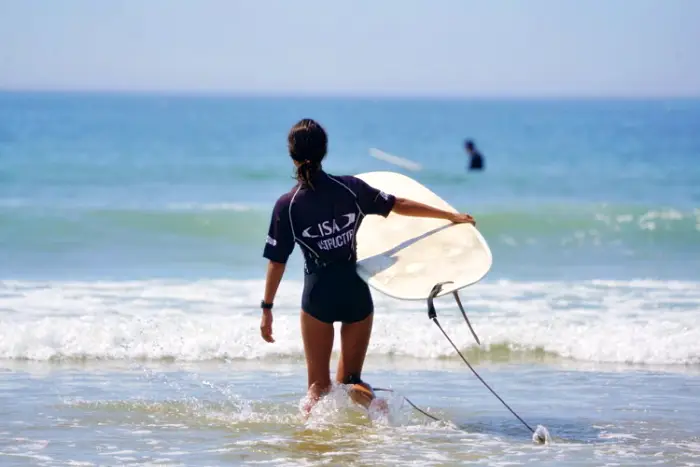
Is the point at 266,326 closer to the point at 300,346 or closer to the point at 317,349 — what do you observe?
the point at 317,349

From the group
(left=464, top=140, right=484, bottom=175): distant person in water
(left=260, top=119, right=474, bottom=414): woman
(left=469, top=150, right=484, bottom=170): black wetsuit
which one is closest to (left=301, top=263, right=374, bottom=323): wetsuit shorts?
(left=260, top=119, right=474, bottom=414): woman

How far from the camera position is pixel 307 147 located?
191 inches

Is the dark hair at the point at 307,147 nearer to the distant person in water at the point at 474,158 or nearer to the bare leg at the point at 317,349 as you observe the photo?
the bare leg at the point at 317,349

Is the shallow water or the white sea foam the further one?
the white sea foam

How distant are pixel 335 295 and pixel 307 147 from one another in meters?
0.72

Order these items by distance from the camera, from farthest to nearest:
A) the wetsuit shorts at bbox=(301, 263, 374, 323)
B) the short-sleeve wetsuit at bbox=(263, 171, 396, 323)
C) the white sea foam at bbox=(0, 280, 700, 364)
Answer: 1. the white sea foam at bbox=(0, 280, 700, 364)
2. the wetsuit shorts at bbox=(301, 263, 374, 323)
3. the short-sleeve wetsuit at bbox=(263, 171, 396, 323)

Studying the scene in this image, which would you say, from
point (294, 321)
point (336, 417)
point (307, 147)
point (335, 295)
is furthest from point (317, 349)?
point (294, 321)

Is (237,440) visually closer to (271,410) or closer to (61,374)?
(271,410)

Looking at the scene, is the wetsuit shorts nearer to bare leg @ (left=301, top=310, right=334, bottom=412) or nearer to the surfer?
bare leg @ (left=301, top=310, right=334, bottom=412)

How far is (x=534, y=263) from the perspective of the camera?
44.1ft

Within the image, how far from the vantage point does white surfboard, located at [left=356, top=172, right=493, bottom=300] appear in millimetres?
5285

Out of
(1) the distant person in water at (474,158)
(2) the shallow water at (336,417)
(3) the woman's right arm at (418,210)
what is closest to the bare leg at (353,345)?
(2) the shallow water at (336,417)

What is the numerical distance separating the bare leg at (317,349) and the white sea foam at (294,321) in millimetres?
2472

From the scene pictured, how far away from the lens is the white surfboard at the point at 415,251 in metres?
5.29
